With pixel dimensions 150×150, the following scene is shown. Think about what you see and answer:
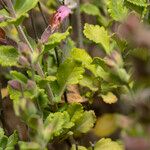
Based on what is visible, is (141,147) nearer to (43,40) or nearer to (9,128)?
(43,40)

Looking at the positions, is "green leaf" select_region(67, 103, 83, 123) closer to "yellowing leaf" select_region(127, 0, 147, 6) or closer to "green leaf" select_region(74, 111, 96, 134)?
"green leaf" select_region(74, 111, 96, 134)

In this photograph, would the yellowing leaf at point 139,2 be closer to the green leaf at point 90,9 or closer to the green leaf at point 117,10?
the green leaf at point 117,10

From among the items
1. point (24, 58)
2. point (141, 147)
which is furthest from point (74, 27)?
point (141, 147)

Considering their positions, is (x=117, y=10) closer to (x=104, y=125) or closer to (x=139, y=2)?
(x=139, y=2)

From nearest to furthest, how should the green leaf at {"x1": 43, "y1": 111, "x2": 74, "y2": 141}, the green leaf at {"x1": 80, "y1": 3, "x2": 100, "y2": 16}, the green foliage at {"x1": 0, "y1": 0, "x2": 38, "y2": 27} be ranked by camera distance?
the green leaf at {"x1": 43, "y1": 111, "x2": 74, "y2": 141} → the green foliage at {"x1": 0, "y1": 0, "x2": 38, "y2": 27} → the green leaf at {"x1": 80, "y1": 3, "x2": 100, "y2": 16}

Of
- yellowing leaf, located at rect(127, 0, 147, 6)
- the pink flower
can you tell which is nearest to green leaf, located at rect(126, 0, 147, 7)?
yellowing leaf, located at rect(127, 0, 147, 6)

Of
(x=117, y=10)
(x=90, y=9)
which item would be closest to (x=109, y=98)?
(x=117, y=10)

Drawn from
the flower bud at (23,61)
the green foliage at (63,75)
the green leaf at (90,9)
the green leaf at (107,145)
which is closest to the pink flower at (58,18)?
the green foliage at (63,75)

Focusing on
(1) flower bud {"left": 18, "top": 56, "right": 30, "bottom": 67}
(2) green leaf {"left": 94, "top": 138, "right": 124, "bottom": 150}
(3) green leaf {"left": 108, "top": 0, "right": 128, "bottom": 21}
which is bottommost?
(2) green leaf {"left": 94, "top": 138, "right": 124, "bottom": 150}
